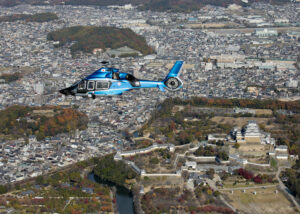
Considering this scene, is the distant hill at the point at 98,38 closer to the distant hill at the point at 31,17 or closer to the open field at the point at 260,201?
the distant hill at the point at 31,17

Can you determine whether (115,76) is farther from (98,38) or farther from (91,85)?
(98,38)

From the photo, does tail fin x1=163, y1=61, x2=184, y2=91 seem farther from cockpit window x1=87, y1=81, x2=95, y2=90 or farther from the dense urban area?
the dense urban area

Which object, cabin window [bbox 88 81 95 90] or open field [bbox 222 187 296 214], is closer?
cabin window [bbox 88 81 95 90]

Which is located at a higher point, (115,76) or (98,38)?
(115,76)

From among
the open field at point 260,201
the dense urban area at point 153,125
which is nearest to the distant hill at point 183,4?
the dense urban area at point 153,125

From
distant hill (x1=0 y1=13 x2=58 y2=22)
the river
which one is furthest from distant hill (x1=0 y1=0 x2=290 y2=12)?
the river

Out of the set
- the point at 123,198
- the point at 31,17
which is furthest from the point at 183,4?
the point at 123,198

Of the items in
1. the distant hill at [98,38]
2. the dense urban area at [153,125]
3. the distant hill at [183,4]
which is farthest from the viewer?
the distant hill at [183,4]
